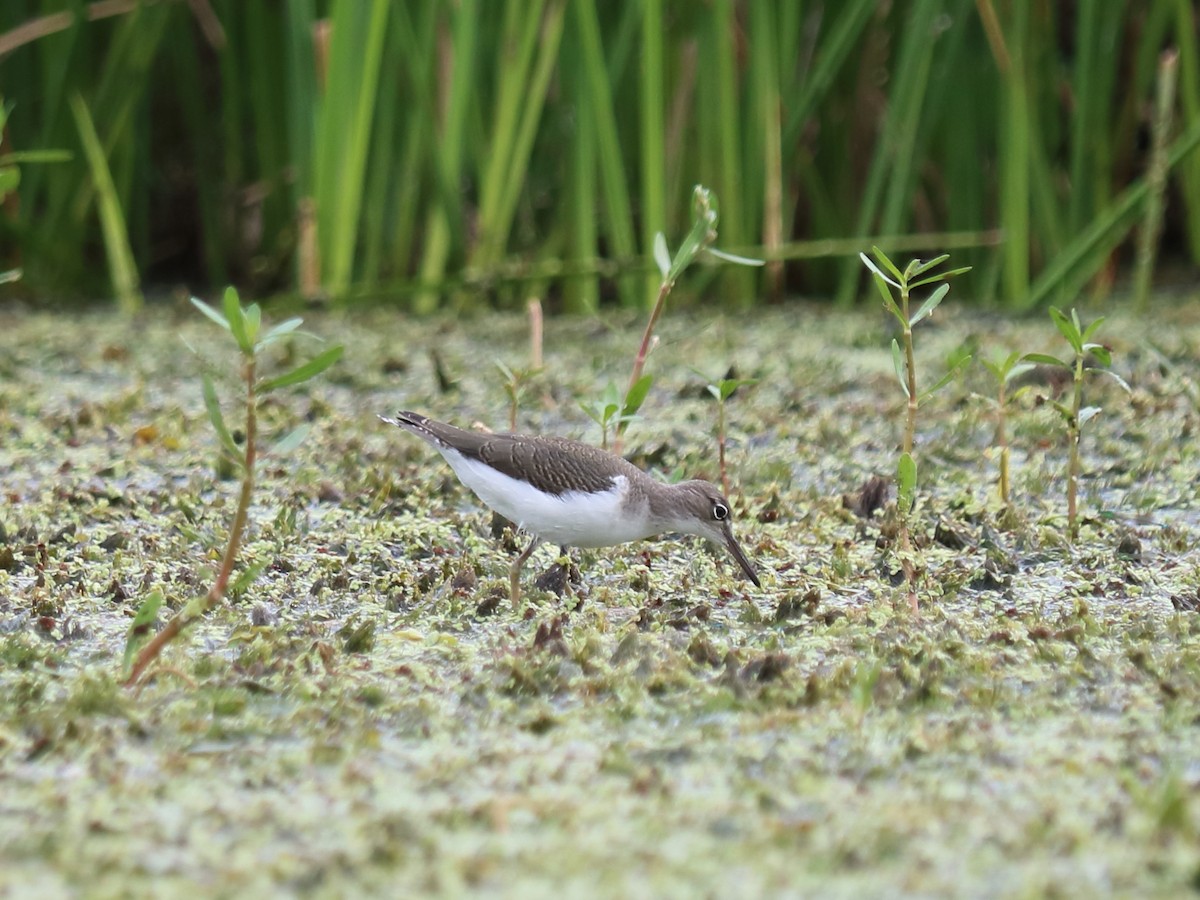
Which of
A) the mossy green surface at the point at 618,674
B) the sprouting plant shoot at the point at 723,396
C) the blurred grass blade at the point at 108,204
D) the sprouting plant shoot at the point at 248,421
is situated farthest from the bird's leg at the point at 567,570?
the blurred grass blade at the point at 108,204

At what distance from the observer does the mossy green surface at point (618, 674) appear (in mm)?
2457

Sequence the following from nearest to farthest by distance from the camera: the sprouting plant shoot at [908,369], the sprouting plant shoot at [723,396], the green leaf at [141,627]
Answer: the green leaf at [141,627] < the sprouting plant shoot at [908,369] < the sprouting plant shoot at [723,396]

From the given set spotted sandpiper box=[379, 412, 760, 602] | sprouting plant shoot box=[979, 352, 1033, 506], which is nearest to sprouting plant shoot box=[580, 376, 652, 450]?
spotted sandpiper box=[379, 412, 760, 602]

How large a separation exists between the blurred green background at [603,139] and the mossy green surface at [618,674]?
114 cm

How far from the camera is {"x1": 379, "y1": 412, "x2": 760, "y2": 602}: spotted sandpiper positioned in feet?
12.7

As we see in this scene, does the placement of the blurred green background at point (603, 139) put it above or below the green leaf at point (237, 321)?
below

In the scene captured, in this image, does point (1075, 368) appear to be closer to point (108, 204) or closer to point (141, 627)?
point (141, 627)

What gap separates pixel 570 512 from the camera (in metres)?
3.84

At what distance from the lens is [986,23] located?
6594mm

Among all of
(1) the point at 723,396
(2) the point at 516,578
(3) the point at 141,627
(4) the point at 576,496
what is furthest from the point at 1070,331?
(3) the point at 141,627

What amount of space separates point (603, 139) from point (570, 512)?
2938mm

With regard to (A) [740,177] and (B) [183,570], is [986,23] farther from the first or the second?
(B) [183,570]

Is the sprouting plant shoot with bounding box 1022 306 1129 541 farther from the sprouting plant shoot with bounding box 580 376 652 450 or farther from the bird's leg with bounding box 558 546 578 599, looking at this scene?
the bird's leg with bounding box 558 546 578 599

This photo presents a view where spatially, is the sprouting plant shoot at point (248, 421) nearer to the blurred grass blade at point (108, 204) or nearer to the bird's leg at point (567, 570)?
the bird's leg at point (567, 570)
